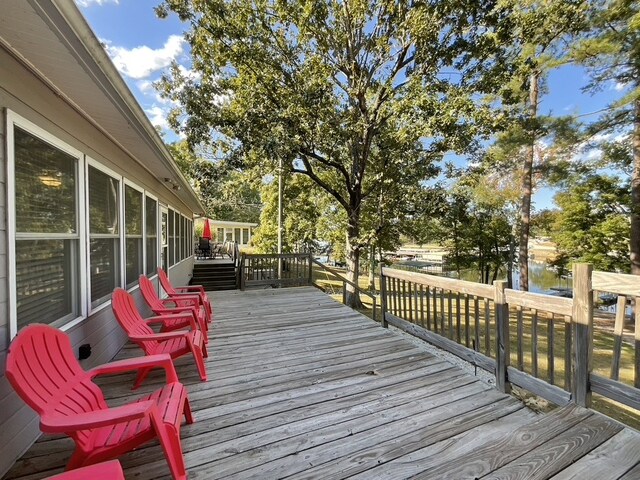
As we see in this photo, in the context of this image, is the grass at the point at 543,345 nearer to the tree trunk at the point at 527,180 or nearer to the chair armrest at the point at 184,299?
the tree trunk at the point at 527,180

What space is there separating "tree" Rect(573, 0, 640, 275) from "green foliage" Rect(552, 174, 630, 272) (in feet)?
6.20

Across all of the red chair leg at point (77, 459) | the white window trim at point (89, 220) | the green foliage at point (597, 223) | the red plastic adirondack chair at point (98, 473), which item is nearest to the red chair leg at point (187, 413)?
the red chair leg at point (77, 459)

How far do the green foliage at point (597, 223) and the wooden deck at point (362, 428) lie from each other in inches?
433

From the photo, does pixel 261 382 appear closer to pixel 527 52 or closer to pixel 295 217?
pixel 527 52

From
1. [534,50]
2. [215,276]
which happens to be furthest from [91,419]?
[534,50]

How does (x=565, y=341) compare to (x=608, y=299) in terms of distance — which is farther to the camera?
(x=608, y=299)

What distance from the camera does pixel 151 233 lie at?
5.52m

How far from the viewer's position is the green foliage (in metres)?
10.6

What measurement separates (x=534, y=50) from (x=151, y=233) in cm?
1098

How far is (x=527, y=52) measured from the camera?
850 cm

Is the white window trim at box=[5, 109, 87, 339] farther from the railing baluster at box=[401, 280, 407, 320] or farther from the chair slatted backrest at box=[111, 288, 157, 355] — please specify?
the railing baluster at box=[401, 280, 407, 320]

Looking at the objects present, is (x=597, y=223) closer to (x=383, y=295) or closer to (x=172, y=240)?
(x=383, y=295)

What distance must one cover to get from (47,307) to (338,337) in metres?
3.15

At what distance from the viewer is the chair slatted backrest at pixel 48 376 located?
1.54m
